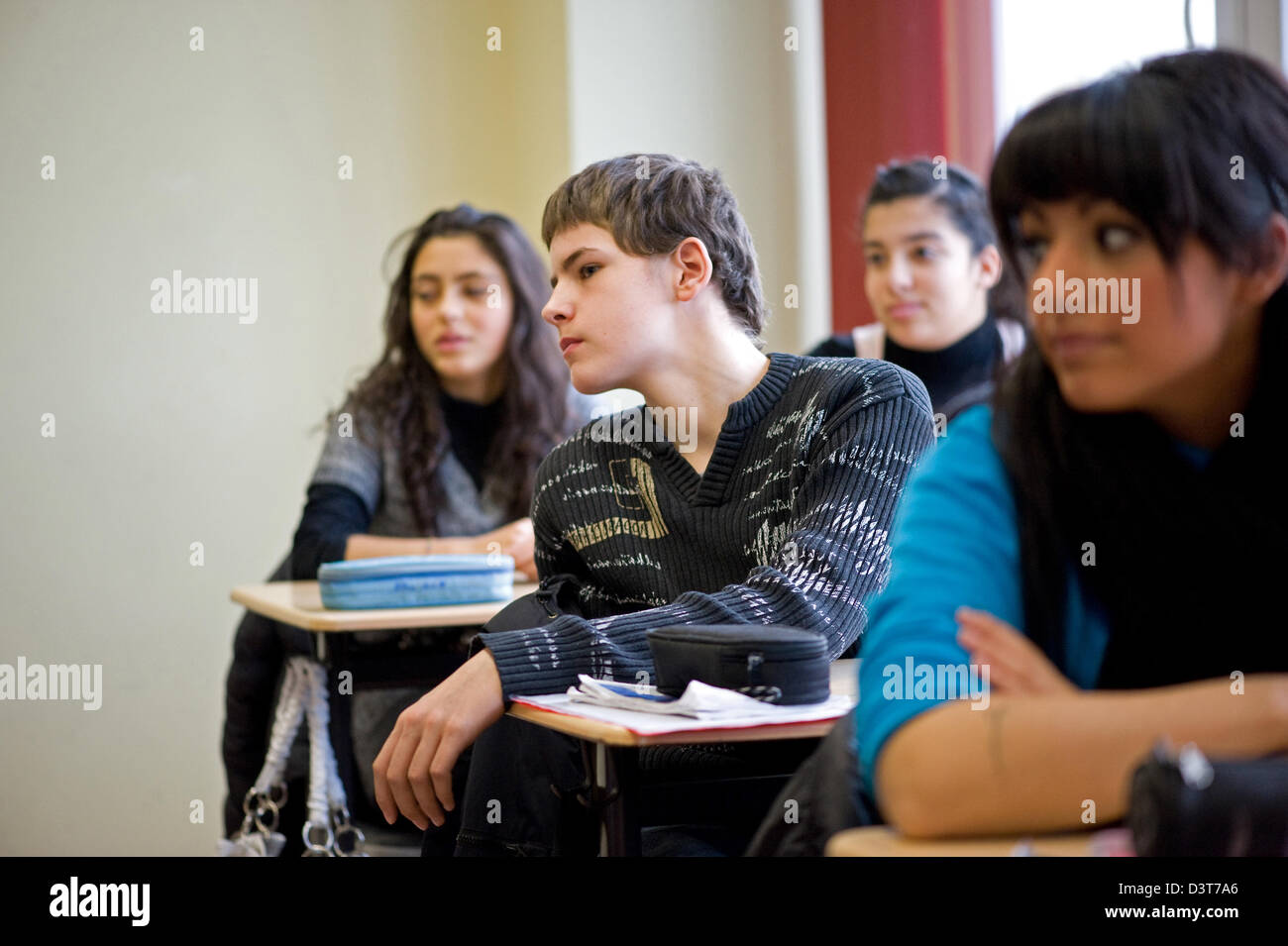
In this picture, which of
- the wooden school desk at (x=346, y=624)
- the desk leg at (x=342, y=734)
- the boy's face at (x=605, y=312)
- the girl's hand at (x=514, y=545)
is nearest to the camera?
the boy's face at (x=605, y=312)

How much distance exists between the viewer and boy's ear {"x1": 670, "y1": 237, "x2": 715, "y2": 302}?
6.45 feet

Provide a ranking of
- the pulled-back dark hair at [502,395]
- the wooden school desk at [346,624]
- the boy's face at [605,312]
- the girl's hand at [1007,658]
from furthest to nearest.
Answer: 1. the pulled-back dark hair at [502,395]
2. the wooden school desk at [346,624]
3. the boy's face at [605,312]
4. the girl's hand at [1007,658]

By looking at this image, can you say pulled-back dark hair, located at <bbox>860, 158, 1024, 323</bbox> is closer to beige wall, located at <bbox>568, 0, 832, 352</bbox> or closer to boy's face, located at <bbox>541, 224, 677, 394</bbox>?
beige wall, located at <bbox>568, 0, 832, 352</bbox>

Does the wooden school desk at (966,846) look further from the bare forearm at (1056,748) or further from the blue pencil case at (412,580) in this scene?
the blue pencil case at (412,580)

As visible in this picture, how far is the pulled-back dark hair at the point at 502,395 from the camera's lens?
3064 mm

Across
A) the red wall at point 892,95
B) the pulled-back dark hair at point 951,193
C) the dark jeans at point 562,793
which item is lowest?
the dark jeans at point 562,793

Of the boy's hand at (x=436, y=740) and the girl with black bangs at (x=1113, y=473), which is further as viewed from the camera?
the boy's hand at (x=436, y=740)

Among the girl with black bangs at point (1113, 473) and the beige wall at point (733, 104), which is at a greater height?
the beige wall at point (733, 104)

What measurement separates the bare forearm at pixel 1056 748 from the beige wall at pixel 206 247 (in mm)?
2928

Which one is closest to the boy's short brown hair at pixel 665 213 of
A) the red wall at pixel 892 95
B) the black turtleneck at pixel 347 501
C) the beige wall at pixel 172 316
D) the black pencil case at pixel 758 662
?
the black pencil case at pixel 758 662

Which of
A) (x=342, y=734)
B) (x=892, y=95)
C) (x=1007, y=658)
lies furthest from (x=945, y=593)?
(x=892, y=95)

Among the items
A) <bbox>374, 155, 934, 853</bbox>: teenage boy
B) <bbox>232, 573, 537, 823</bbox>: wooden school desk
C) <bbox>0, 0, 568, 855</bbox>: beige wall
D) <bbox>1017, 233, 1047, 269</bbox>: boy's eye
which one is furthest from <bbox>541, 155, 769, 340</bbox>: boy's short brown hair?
<bbox>0, 0, 568, 855</bbox>: beige wall

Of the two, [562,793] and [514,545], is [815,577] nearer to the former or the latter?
[562,793]

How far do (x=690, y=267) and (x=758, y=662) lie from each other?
2.55ft
